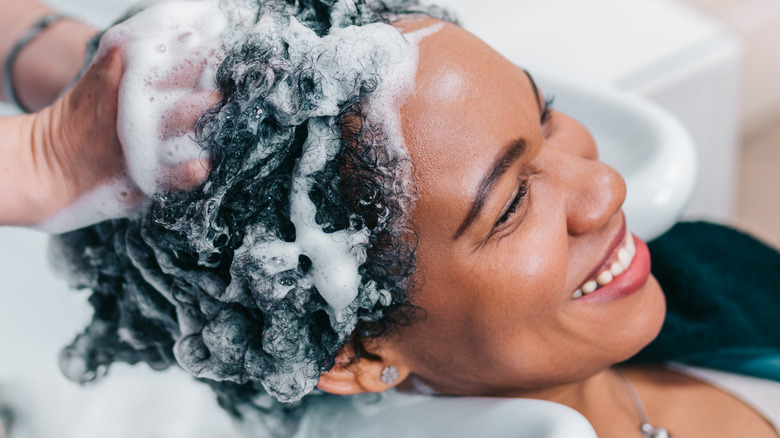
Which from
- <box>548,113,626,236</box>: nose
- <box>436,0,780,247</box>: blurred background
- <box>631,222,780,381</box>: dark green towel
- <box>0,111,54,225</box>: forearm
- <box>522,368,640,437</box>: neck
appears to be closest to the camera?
<box>0,111,54,225</box>: forearm

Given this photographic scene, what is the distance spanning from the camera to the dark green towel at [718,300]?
3.30ft

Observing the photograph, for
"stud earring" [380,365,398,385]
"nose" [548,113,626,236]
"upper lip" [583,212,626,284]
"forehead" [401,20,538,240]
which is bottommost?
"stud earring" [380,365,398,385]

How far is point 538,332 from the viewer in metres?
0.75

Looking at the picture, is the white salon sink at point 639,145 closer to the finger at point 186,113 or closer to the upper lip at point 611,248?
the upper lip at point 611,248

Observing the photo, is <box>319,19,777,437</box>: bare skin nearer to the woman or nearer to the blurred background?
the woman

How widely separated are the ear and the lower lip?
0.75 feet

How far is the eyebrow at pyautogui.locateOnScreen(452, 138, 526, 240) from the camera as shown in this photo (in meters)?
0.66

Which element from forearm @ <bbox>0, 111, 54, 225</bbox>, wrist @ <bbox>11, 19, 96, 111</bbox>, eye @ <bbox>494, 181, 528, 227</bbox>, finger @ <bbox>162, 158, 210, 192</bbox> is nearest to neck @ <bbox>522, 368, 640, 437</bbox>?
eye @ <bbox>494, 181, 528, 227</bbox>

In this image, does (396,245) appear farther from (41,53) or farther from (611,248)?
(41,53)

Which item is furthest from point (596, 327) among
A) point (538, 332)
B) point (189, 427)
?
point (189, 427)

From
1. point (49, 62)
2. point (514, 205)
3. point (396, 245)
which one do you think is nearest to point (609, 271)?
point (514, 205)

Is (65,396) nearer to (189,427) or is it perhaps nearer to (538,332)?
(189,427)

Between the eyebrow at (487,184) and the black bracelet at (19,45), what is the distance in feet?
2.42

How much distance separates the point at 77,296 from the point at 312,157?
74 centimetres
